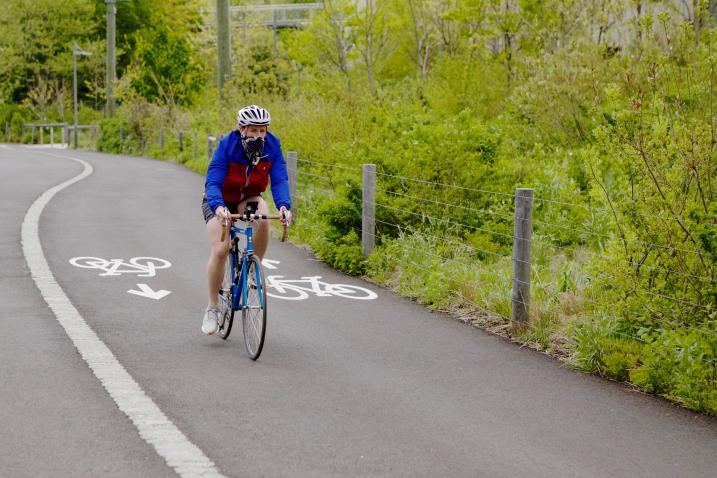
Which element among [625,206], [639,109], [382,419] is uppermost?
[639,109]

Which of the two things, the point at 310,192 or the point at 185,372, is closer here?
the point at 185,372

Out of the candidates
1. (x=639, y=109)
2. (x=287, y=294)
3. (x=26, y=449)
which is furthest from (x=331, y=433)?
(x=287, y=294)

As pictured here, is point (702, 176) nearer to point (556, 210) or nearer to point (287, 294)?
point (287, 294)

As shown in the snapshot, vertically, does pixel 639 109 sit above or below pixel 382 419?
above

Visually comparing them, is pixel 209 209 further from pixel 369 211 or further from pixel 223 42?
pixel 223 42

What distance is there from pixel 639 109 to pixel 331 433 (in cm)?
394

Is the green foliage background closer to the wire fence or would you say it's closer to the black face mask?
the wire fence

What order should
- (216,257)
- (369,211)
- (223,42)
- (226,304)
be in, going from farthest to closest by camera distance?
(223,42) < (369,211) < (226,304) < (216,257)

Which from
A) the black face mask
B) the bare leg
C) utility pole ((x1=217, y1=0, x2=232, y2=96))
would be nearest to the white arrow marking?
the bare leg

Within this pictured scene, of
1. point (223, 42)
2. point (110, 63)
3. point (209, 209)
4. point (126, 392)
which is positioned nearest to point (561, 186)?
point (209, 209)

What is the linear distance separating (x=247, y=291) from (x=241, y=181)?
79 centimetres

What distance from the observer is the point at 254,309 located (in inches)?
296

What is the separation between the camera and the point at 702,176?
7.19 metres

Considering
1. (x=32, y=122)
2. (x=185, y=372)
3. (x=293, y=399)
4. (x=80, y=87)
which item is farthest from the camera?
(x=80, y=87)
